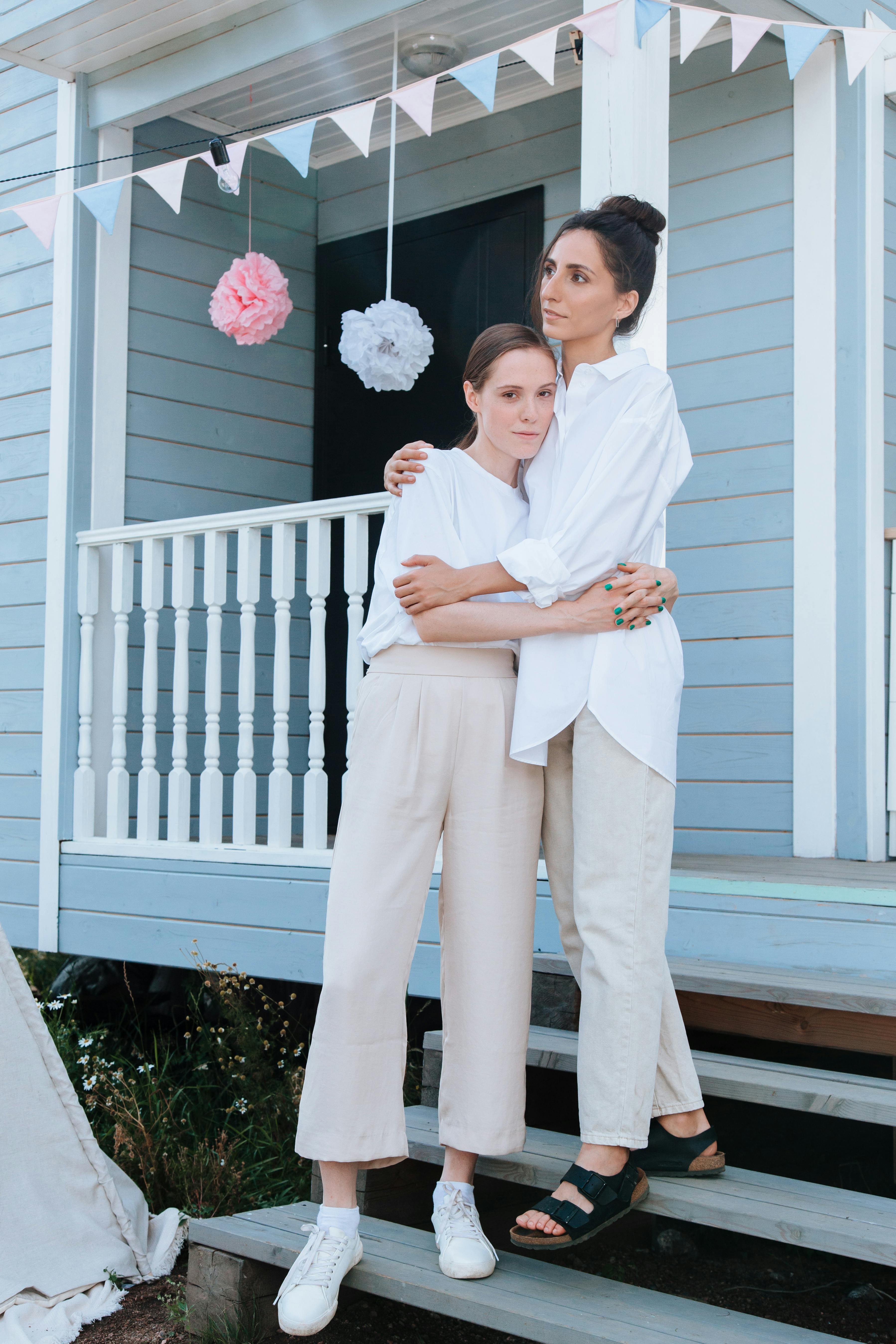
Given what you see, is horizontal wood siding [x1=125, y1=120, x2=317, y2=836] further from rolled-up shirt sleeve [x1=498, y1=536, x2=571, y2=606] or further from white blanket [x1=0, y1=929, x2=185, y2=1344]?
rolled-up shirt sleeve [x1=498, y1=536, x2=571, y2=606]

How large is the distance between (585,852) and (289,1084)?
6.52 ft

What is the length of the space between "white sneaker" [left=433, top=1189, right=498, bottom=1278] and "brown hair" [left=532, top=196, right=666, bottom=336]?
1.49 metres

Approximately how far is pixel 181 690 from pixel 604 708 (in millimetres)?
2153

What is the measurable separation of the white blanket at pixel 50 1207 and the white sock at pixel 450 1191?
987 mm

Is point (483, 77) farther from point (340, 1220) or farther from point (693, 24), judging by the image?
point (340, 1220)

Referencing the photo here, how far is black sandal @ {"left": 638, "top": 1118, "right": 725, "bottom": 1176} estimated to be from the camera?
2100 mm

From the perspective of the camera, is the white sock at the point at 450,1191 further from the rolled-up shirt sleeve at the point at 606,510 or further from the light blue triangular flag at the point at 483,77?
the light blue triangular flag at the point at 483,77

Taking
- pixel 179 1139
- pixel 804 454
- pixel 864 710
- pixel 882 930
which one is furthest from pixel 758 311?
pixel 179 1139

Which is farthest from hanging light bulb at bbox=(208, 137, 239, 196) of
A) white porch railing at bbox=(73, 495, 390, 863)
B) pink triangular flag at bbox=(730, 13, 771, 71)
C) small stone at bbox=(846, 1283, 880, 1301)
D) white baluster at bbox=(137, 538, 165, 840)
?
small stone at bbox=(846, 1283, 880, 1301)

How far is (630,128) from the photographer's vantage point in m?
2.95

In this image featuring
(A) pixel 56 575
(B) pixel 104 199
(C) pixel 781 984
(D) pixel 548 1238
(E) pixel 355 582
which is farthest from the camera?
(A) pixel 56 575

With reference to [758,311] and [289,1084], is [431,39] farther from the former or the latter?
[289,1084]

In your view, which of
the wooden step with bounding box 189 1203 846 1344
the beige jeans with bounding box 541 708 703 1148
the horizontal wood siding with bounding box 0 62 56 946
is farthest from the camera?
the horizontal wood siding with bounding box 0 62 56 946

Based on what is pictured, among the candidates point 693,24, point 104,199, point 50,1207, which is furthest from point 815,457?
point 50,1207
